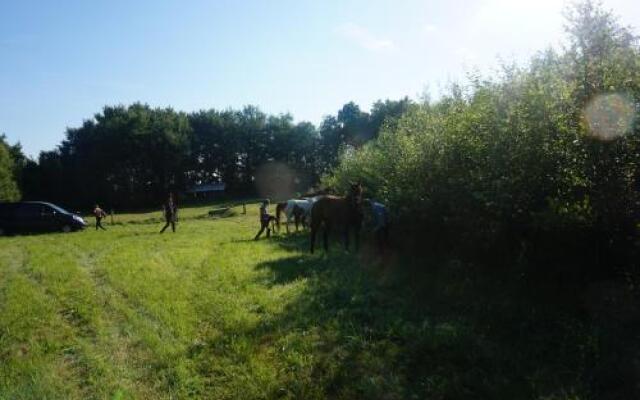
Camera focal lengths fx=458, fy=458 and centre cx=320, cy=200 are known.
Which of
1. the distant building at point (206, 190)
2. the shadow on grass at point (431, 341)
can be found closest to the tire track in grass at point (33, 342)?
the shadow on grass at point (431, 341)

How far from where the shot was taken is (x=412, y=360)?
6.29 meters

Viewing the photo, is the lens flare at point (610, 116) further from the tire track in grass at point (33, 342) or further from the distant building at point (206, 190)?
the distant building at point (206, 190)

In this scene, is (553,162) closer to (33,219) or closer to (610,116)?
(610,116)

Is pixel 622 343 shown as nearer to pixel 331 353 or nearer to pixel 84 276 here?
pixel 331 353

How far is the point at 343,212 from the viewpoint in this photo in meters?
14.6

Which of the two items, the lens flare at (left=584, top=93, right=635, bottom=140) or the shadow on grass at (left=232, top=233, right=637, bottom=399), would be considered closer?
the shadow on grass at (left=232, top=233, right=637, bottom=399)

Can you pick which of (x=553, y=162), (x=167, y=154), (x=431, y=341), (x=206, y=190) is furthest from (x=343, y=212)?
(x=206, y=190)

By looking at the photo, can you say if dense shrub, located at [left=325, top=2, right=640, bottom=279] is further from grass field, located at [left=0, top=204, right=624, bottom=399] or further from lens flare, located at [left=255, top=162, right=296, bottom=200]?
lens flare, located at [left=255, top=162, right=296, bottom=200]

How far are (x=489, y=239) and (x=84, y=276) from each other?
10.4m

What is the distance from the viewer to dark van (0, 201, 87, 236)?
2808cm

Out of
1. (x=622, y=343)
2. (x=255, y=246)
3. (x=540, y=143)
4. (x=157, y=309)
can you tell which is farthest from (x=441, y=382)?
Answer: (x=255, y=246)

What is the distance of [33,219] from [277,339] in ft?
89.8

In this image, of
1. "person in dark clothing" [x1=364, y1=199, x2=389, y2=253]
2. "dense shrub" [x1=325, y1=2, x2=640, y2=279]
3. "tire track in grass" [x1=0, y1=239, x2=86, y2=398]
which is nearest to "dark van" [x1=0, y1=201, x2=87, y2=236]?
"tire track in grass" [x1=0, y1=239, x2=86, y2=398]

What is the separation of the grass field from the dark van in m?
18.9
